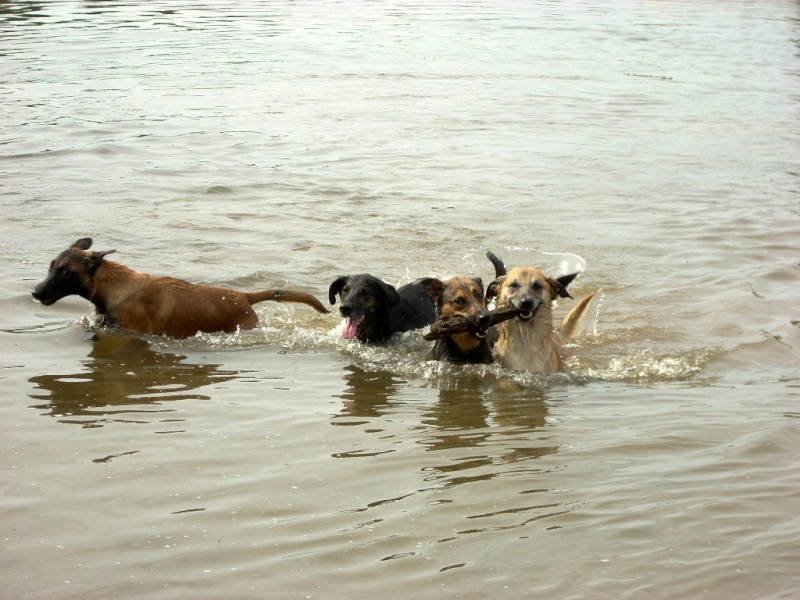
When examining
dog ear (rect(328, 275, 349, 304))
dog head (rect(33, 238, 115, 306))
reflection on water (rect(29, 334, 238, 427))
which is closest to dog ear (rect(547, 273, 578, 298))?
dog ear (rect(328, 275, 349, 304))

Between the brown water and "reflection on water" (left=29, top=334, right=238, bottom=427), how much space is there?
3 centimetres

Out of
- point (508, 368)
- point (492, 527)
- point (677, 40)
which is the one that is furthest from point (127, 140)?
point (677, 40)

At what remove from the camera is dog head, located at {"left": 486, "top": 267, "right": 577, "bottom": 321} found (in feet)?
28.1

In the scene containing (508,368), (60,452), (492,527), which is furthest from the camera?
(508,368)

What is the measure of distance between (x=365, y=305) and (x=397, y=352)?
51 centimetres

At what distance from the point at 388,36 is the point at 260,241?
21.7 meters

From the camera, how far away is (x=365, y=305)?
9281mm

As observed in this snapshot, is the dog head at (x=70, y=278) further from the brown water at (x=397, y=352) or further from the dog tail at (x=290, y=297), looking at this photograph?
the dog tail at (x=290, y=297)

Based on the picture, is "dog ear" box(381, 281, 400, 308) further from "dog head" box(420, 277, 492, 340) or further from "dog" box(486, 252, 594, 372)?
"dog" box(486, 252, 594, 372)

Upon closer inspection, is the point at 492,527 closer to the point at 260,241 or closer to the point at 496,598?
the point at 496,598

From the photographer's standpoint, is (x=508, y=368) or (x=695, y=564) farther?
(x=508, y=368)

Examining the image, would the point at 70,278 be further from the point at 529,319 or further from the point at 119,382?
the point at 529,319

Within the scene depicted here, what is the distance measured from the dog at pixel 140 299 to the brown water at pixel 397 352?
22 centimetres

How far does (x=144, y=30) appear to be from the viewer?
3142 centimetres
